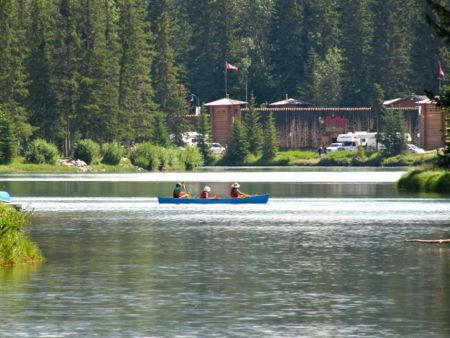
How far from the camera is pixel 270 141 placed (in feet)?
611

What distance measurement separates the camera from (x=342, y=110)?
192 m

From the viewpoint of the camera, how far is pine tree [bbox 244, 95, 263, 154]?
187000 mm

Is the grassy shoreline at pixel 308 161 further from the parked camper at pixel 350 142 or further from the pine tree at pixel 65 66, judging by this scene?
the pine tree at pixel 65 66

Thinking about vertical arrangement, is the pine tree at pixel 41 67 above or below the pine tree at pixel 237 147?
above

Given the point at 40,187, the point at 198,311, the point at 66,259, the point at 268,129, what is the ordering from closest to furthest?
the point at 198,311, the point at 66,259, the point at 40,187, the point at 268,129

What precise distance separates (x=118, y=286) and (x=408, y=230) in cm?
2527

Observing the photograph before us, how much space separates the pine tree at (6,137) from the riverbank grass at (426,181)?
56.6 metres

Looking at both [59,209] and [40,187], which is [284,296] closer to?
[59,209]

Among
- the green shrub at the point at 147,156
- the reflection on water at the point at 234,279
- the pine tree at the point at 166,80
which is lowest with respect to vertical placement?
the reflection on water at the point at 234,279

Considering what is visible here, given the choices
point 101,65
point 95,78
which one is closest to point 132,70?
point 95,78

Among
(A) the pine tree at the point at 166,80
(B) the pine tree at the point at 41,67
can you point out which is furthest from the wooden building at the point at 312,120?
(B) the pine tree at the point at 41,67

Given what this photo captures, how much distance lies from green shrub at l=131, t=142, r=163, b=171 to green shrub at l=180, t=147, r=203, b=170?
4217 millimetres

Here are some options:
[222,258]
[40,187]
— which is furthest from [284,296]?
[40,187]

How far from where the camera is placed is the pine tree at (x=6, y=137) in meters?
147
